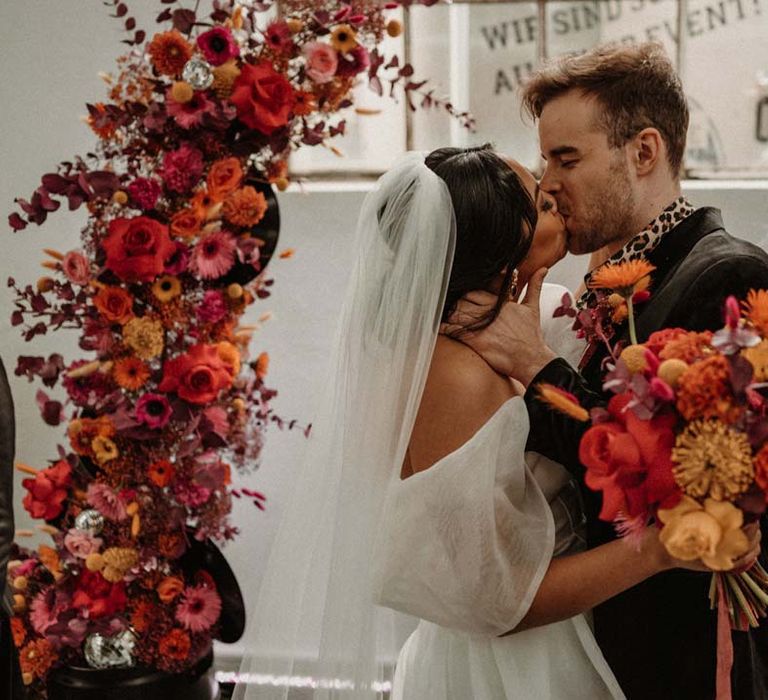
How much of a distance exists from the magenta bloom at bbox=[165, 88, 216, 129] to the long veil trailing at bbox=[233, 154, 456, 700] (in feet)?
2.45

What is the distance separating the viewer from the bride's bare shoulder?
1819 mm

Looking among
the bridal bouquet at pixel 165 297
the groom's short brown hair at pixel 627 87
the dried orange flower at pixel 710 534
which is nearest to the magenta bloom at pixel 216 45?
the bridal bouquet at pixel 165 297

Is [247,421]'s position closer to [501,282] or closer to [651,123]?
[501,282]

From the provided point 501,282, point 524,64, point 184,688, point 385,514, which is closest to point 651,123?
point 501,282

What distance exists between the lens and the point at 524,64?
398 centimetres

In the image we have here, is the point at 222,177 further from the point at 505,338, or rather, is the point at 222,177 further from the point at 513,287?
the point at 505,338

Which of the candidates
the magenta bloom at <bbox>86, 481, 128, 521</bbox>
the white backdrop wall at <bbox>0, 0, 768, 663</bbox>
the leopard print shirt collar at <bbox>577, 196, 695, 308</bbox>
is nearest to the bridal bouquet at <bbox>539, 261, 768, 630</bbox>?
the leopard print shirt collar at <bbox>577, 196, 695, 308</bbox>

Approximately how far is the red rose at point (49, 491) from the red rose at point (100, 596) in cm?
22

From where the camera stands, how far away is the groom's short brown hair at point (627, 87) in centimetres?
238

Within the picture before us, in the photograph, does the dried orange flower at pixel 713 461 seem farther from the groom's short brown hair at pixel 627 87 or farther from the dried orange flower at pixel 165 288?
the dried orange flower at pixel 165 288

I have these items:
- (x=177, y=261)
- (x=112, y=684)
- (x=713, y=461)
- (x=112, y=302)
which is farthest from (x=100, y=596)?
(x=713, y=461)

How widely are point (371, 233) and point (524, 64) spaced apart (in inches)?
91.6

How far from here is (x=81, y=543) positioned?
104 inches

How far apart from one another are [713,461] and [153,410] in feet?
5.27
